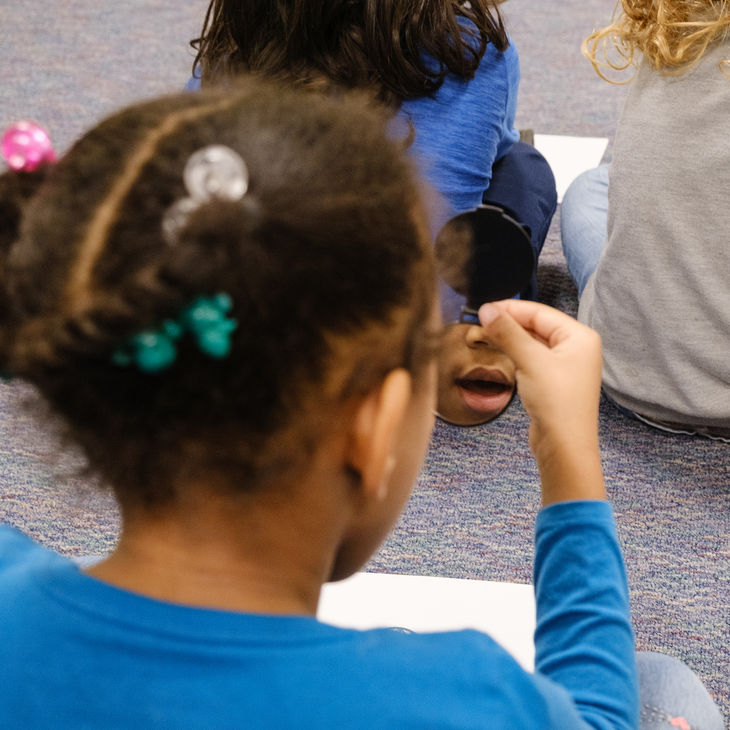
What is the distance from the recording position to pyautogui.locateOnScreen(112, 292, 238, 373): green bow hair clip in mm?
428

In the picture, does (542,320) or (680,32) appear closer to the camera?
(542,320)

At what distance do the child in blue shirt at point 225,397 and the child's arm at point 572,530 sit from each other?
104mm

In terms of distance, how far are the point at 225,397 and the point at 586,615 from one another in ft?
1.10

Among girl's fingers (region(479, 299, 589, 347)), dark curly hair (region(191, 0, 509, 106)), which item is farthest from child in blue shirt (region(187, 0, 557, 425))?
girl's fingers (region(479, 299, 589, 347))

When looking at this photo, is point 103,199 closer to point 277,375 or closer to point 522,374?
point 277,375

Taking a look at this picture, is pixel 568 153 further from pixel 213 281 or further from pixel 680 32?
pixel 213 281

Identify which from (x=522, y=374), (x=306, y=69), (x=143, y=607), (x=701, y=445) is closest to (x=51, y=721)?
(x=143, y=607)

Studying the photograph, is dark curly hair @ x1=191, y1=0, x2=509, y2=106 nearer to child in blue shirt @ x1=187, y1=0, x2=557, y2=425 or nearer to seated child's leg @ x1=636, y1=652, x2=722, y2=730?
child in blue shirt @ x1=187, y1=0, x2=557, y2=425

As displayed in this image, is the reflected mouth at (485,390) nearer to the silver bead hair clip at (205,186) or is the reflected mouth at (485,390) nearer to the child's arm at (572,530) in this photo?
the child's arm at (572,530)

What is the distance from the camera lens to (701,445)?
1.35 meters

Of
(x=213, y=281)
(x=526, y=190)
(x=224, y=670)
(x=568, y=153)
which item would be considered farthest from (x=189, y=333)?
(x=568, y=153)

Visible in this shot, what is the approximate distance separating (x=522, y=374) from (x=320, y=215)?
312mm

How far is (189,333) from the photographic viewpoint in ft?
1.43

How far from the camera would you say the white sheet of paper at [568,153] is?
1867mm
